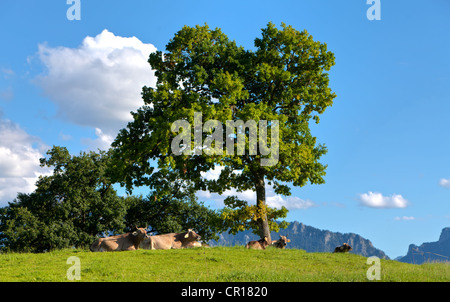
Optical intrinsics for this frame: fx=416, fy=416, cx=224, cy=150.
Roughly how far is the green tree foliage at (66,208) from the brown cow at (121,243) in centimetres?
1919

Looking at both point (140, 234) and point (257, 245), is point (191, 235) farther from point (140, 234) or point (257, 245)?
point (257, 245)

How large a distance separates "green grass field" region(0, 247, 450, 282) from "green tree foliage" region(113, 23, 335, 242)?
7.07 m

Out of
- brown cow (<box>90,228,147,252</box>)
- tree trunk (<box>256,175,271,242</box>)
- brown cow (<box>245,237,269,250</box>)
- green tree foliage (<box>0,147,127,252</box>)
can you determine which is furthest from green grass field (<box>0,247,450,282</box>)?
green tree foliage (<box>0,147,127,252</box>)

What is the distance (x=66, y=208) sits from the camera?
138 ft

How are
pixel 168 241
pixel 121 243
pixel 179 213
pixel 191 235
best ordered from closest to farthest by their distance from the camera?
pixel 121 243 → pixel 168 241 → pixel 191 235 → pixel 179 213

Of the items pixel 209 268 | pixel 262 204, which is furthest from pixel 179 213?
pixel 209 268

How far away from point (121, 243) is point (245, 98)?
12.6m

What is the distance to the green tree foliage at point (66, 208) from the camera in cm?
4141

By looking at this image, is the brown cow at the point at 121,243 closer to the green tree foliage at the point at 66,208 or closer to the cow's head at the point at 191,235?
the cow's head at the point at 191,235

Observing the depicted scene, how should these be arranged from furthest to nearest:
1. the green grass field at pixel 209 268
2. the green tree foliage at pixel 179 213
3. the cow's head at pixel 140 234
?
1. the green tree foliage at pixel 179 213
2. the cow's head at pixel 140 234
3. the green grass field at pixel 209 268

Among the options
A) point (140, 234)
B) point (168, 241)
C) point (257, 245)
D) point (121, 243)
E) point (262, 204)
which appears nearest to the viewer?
point (140, 234)

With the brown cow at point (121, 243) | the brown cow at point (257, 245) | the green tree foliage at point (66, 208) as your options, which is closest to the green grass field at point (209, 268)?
the brown cow at point (257, 245)

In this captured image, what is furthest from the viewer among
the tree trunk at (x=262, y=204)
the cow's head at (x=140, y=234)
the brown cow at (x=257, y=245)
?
the tree trunk at (x=262, y=204)
